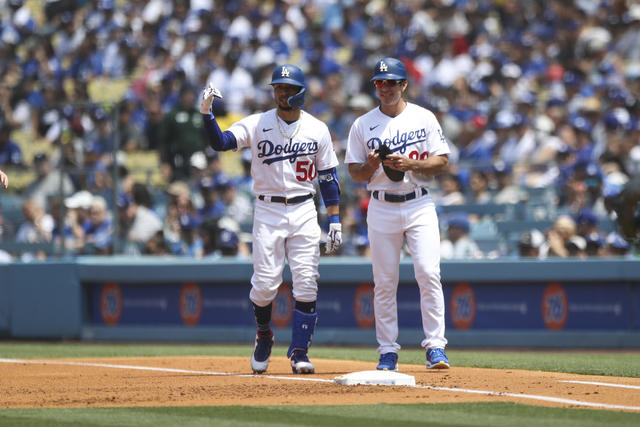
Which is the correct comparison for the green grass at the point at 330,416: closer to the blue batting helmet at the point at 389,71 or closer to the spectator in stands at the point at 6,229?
the blue batting helmet at the point at 389,71

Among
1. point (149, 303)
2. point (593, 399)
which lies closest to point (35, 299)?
point (149, 303)

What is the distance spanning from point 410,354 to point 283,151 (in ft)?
10.9

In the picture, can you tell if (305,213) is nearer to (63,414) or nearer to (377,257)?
(377,257)

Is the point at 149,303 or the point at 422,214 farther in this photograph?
the point at 149,303

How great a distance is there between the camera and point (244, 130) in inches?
315

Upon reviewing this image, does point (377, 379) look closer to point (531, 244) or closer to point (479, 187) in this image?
point (531, 244)

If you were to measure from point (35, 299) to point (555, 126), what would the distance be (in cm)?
737

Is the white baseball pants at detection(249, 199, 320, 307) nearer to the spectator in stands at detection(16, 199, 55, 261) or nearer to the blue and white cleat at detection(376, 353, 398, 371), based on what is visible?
the blue and white cleat at detection(376, 353, 398, 371)

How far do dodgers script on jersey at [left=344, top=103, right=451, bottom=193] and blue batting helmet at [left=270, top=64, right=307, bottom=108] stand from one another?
0.47 m

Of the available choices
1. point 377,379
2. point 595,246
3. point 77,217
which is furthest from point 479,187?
point 377,379

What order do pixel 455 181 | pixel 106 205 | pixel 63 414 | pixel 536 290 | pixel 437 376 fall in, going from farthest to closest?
1. pixel 106 205
2. pixel 455 181
3. pixel 536 290
4. pixel 437 376
5. pixel 63 414

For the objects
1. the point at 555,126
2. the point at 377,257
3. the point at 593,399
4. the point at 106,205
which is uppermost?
the point at 555,126

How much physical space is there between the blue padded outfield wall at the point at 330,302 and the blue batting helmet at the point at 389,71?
447cm

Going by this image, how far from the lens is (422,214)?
7.90m
